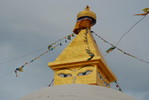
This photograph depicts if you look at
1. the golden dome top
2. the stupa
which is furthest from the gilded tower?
the golden dome top

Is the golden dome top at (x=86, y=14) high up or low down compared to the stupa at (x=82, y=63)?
up

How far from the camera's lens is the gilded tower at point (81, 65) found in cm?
951

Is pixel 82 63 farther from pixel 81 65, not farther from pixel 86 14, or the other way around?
pixel 86 14

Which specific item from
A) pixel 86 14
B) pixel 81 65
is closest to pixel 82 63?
pixel 81 65

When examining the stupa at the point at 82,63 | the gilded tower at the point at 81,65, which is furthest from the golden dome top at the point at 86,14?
the gilded tower at the point at 81,65

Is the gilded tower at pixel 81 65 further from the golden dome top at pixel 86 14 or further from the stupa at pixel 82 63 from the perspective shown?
the golden dome top at pixel 86 14

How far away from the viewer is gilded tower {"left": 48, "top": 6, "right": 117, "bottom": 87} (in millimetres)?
9508

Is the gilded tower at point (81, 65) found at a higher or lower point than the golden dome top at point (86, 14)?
lower

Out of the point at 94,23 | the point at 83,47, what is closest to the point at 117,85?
the point at 83,47

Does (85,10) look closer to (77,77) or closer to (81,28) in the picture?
(81,28)

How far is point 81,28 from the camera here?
12484 millimetres

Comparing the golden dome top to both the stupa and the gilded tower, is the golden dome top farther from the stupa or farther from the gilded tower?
the gilded tower

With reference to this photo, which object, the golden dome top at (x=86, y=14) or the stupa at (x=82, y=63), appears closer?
the stupa at (x=82, y=63)

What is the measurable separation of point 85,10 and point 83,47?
2809mm
